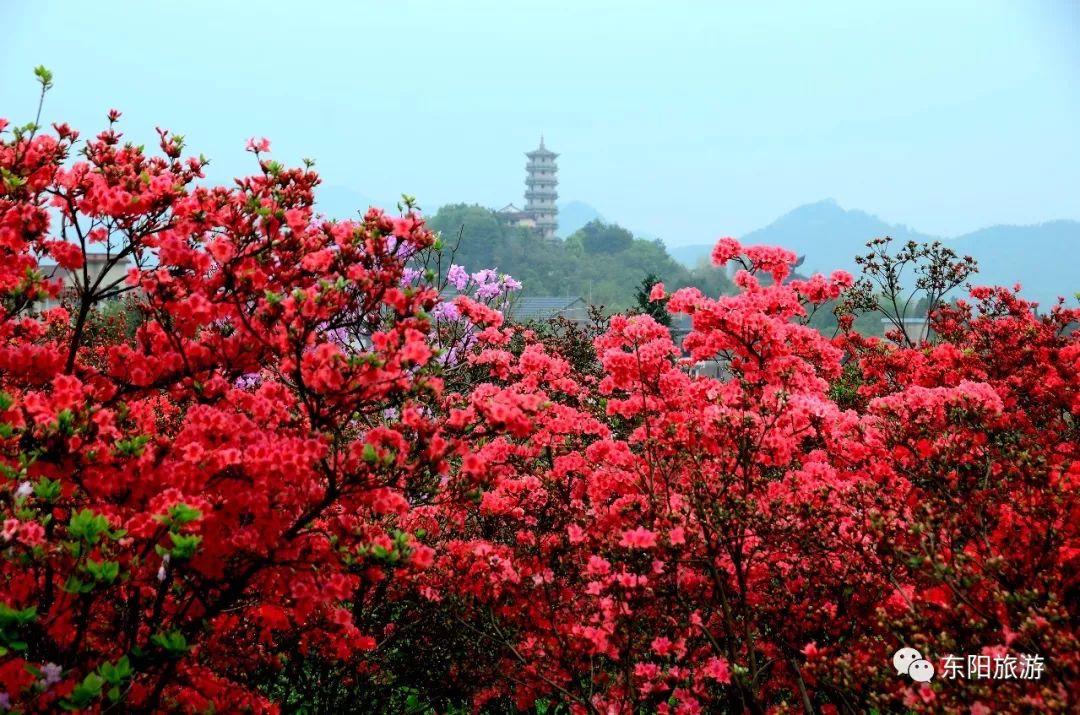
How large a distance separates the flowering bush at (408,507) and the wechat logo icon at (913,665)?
4.6 inches

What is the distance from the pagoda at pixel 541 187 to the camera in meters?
130

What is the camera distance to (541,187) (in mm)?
131250

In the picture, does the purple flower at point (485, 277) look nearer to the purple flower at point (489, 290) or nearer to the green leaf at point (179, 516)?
the purple flower at point (489, 290)

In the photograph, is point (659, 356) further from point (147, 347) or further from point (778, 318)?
point (147, 347)

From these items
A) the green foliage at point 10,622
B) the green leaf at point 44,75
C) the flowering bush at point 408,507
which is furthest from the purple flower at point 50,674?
the green leaf at point 44,75

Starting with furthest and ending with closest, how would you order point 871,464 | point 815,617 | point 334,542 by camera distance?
point 871,464 → point 815,617 → point 334,542

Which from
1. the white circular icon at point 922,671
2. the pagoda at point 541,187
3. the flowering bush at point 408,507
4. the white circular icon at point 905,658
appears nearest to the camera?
the flowering bush at point 408,507

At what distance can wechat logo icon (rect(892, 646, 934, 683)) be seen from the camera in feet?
13.1

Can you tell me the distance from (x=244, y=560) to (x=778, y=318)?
18.3 feet

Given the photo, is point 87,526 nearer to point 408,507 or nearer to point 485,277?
point 408,507

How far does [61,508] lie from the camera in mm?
4352

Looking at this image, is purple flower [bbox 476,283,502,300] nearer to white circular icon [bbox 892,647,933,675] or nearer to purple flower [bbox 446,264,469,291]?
purple flower [bbox 446,264,469,291]

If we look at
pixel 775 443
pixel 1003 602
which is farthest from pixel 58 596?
pixel 1003 602

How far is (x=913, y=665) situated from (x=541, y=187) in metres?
131
